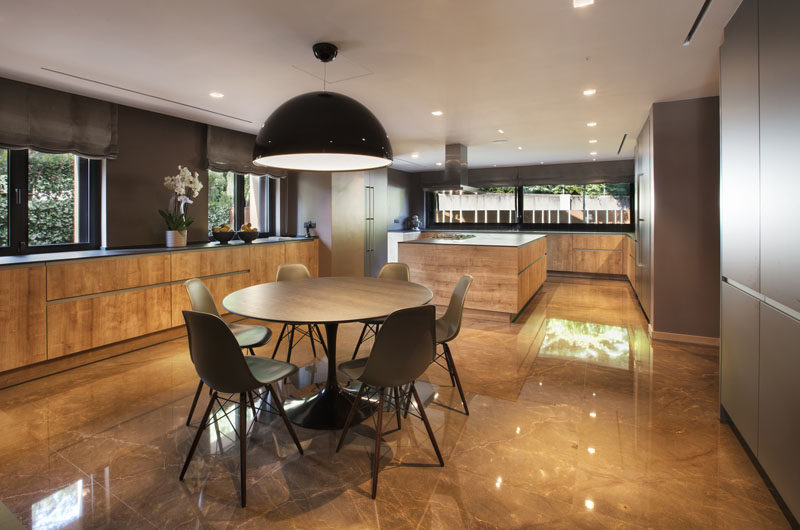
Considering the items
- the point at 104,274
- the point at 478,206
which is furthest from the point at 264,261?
the point at 478,206

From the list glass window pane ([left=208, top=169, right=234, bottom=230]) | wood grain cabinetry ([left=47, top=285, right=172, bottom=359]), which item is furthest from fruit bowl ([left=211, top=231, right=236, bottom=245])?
wood grain cabinetry ([left=47, top=285, right=172, bottom=359])

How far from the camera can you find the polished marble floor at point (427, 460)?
180cm

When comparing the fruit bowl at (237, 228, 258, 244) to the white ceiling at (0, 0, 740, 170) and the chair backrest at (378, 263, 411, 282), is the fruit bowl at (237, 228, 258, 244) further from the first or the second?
the chair backrest at (378, 263, 411, 282)

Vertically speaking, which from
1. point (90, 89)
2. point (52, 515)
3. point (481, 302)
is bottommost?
point (52, 515)

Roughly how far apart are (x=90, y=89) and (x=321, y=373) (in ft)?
10.9

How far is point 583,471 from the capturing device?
2.09m

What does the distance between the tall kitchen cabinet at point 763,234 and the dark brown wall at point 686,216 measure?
5.89 feet

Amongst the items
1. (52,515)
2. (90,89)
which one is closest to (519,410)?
(52,515)

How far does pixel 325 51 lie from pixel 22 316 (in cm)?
302

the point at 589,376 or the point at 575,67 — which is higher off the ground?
the point at 575,67

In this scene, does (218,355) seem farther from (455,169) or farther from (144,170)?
(455,169)

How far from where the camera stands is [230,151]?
5547 mm

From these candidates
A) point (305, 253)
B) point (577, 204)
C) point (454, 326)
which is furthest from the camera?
point (577, 204)

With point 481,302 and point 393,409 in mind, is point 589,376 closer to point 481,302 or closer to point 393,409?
point 393,409
